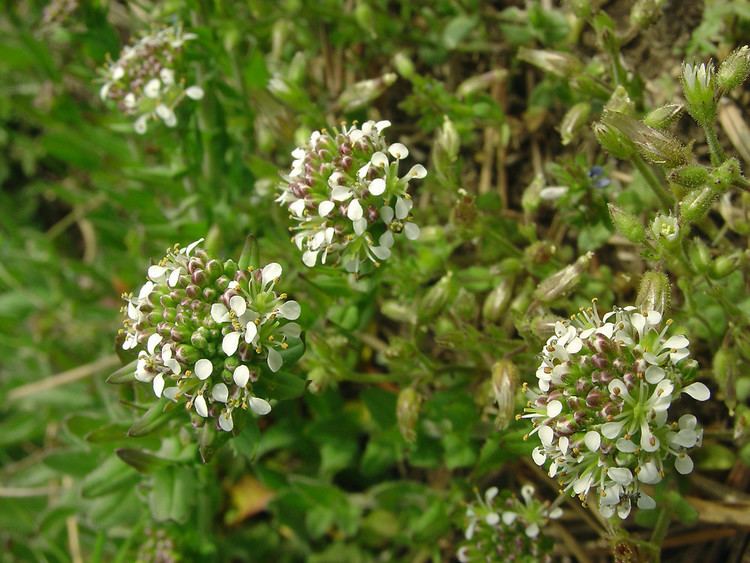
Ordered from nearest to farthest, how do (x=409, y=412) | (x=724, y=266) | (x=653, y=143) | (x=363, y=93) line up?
(x=653, y=143) < (x=724, y=266) < (x=409, y=412) < (x=363, y=93)

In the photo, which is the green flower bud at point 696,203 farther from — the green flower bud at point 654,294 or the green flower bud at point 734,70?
the green flower bud at point 734,70

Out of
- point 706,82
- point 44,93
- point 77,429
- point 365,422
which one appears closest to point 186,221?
point 77,429

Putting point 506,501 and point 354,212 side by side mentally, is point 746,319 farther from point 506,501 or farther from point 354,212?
point 354,212

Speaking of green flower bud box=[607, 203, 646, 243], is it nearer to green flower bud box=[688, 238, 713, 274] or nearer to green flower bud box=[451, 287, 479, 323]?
green flower bud box=[688, 238, 713, 274]

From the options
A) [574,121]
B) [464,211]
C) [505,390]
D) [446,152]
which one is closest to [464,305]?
[464,211]

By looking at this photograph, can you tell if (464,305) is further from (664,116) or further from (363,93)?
(363,93)

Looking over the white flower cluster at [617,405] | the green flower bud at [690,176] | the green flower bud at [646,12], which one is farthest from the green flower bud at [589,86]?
the white flower cluster at [617,405]

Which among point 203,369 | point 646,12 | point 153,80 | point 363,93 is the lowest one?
point 203,369
